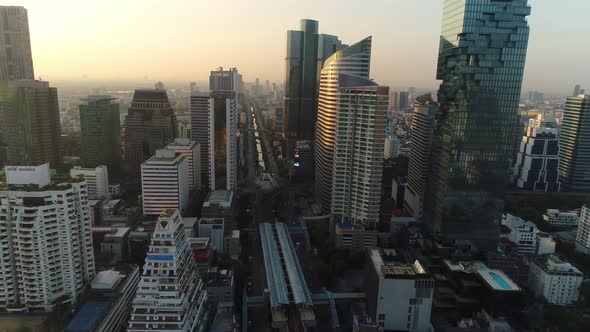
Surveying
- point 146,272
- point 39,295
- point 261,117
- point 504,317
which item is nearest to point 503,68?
point 504,317

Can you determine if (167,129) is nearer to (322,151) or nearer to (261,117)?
(322,151)

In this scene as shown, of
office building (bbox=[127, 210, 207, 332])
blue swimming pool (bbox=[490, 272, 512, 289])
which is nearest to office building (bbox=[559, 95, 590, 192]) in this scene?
blue swimming pool (bbox=[490, 272, 512, 289])

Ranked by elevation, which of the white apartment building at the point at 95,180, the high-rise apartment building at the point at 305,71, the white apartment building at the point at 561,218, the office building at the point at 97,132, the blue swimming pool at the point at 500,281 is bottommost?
the white apartment building at the point at 561,218

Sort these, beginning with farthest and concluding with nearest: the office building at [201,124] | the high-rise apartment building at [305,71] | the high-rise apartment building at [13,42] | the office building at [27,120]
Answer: the high-rise apartment building at [305,71], the high-rise apartment building at [13,42], the office building at [201,124], the office building at [27,120]

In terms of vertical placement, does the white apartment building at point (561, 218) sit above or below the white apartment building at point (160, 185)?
below

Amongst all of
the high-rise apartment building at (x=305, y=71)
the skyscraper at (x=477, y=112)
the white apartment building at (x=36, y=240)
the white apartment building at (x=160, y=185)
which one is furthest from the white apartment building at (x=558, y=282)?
the high-rise apartment building at (x=305, y=71)

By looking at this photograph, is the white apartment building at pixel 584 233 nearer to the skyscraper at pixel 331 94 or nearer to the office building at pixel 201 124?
the skyscraper at pixel 331 94

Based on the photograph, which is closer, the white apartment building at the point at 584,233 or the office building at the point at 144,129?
the white apartment building at the point at 584,233
